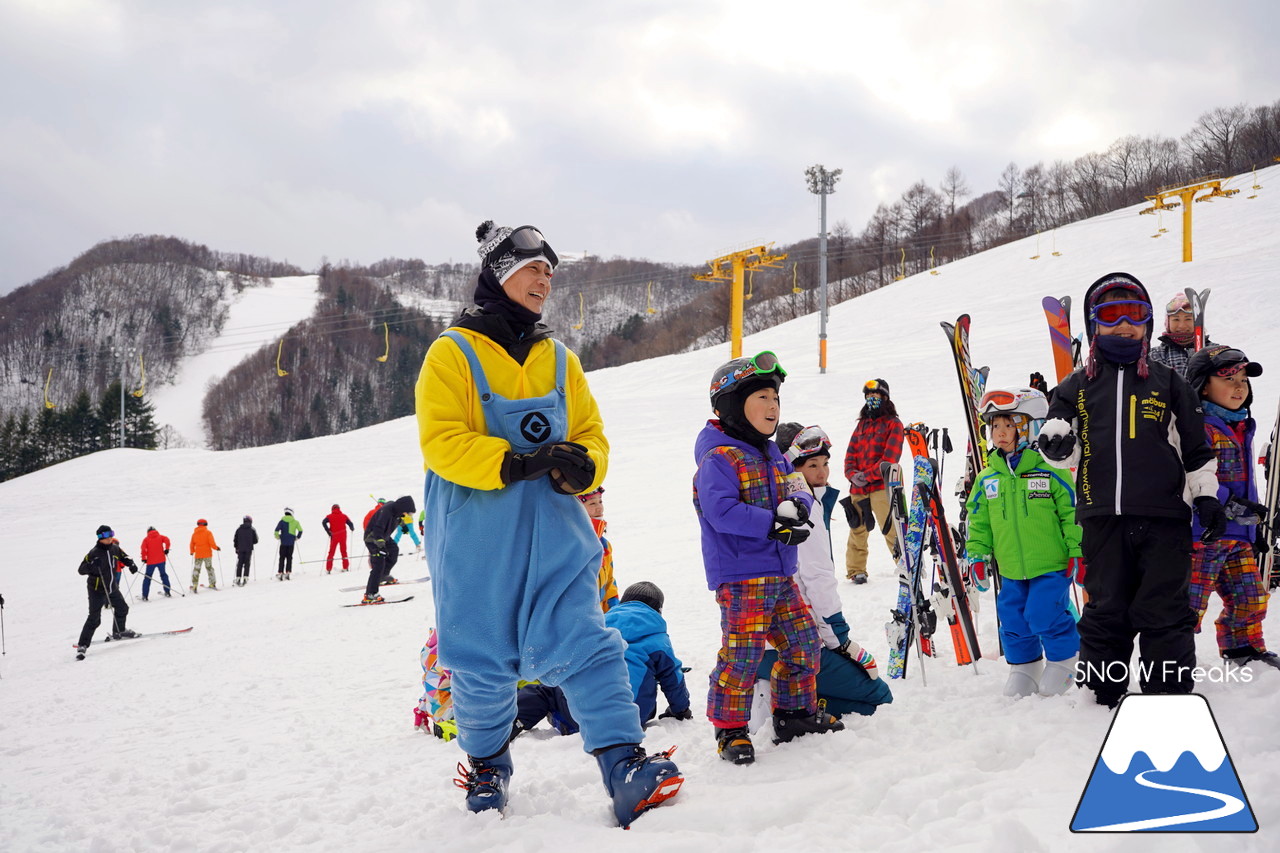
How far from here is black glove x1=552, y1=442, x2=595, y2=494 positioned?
2543mm

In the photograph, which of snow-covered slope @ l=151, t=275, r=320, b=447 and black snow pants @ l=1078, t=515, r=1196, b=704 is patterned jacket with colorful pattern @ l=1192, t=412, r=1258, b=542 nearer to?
black snow pants @ l=1078, t=515, r=1196, b=704

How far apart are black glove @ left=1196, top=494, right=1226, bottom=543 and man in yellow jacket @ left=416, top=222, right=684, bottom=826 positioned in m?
2.22

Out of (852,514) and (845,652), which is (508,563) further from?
(852,514)

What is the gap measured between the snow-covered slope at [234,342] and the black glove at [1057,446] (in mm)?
93555

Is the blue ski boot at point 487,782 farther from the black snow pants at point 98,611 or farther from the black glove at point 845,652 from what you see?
the black snow pants at point 98,611

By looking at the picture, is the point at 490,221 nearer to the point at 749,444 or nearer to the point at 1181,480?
the point at 749,444

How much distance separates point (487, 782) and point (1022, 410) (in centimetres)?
294

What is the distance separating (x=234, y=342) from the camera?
10950cm

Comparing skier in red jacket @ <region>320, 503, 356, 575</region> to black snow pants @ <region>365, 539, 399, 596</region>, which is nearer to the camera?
black snow pants @ <region>365, 539, 399, 596</region>

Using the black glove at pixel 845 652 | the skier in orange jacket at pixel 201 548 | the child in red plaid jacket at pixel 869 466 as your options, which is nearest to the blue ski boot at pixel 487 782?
A: the black glove at pixel 845 652

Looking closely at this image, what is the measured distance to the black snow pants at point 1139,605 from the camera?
2.99 m

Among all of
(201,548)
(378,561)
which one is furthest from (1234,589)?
(201,548)

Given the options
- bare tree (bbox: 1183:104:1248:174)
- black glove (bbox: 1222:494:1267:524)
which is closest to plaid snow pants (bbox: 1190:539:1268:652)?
black glove (bbox: 1222:494:1267:524)

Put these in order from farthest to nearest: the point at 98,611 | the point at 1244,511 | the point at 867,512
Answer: the point at 98,611, the point at 867,512, the point at 1244,511
